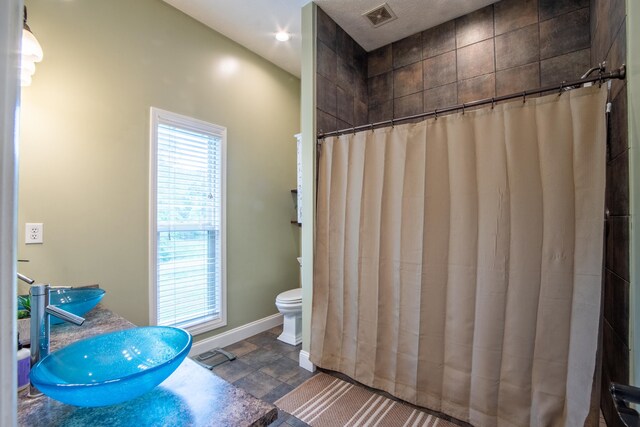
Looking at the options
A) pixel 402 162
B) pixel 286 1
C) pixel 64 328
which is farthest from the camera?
pixel 286 1

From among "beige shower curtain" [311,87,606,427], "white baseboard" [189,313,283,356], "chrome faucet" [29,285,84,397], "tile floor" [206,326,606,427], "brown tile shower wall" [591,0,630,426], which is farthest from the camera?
"white baseboard" [189,313,283,356]

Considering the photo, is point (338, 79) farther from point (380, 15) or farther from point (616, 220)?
point (616, 220)

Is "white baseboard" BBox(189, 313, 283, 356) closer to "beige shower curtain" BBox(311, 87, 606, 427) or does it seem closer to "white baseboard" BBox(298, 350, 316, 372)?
"white baseboard" BBox(298, 350, 316, 372)

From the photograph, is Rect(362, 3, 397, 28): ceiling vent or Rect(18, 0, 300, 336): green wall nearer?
Rect(18, 0, 300, 336): green wall

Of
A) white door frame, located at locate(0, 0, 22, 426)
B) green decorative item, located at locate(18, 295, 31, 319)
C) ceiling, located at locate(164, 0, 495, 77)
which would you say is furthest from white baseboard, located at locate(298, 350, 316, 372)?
ceiling, located at locate(164, 0, 495, 77)

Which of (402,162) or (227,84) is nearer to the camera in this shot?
(402,162)

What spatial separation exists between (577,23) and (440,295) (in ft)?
6.80

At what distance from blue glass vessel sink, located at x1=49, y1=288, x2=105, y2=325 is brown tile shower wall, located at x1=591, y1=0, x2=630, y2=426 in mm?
2497

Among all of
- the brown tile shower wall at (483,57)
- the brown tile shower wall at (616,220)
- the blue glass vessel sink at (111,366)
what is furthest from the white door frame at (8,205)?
the brown tile shower wall at (483,57)

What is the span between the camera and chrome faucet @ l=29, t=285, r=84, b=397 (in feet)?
2.82

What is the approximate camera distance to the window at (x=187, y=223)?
225cm

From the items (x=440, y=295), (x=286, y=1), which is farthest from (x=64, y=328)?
(x=286, y=1)

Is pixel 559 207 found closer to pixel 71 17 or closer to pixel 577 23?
pixel 577 23

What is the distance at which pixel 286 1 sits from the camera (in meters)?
2.29
